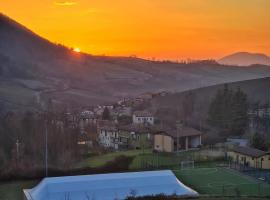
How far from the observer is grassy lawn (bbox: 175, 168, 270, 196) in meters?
15.5

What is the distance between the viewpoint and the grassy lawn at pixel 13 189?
15617mm

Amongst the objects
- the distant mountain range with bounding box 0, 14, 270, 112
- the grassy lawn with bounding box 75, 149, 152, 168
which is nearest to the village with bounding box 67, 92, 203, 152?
the grassy lawn with bounding box 75, 149, 152, 168

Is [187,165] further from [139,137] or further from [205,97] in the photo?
[205,97]

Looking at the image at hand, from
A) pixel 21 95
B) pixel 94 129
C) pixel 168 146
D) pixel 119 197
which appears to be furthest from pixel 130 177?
pixel 21 95

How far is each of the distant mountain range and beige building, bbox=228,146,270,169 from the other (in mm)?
36203

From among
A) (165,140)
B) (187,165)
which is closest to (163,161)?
(187,165)

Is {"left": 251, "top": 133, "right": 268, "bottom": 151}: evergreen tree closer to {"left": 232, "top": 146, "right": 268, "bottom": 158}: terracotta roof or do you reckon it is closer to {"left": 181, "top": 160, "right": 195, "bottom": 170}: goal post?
{"left": 232, "top": 146, "right": 268, "bottom": 158}: terracotta roof

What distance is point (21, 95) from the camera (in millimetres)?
62875

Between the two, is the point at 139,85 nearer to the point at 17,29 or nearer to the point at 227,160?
the point at 17,29

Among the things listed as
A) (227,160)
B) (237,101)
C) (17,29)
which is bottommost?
(227,160)

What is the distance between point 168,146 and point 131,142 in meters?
3.55

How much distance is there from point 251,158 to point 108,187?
8662mm

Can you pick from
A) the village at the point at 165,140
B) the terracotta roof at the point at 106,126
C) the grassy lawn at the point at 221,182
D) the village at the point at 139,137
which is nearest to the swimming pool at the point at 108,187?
the grassy lawn at the point at 221,182

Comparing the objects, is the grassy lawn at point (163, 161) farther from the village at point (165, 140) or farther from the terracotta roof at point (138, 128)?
the terracotta roof at point (138, 128)
